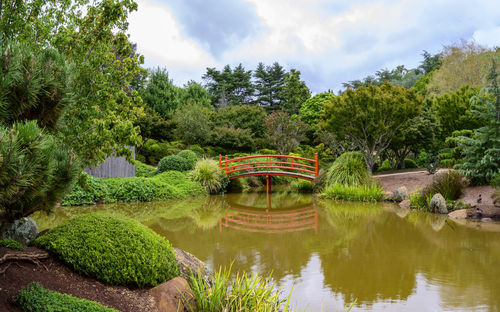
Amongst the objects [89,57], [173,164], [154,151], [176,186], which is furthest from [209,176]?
[89,57]

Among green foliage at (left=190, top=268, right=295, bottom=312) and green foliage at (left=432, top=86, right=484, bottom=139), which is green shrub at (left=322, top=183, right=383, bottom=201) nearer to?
green foliage at (left=432, top=86, right=484, bottom=139)

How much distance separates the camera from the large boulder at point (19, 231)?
329cm

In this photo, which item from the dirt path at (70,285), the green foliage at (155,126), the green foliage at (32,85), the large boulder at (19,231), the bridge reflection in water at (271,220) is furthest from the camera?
the green foliage at (155,126)

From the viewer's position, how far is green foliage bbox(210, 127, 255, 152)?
21.8m

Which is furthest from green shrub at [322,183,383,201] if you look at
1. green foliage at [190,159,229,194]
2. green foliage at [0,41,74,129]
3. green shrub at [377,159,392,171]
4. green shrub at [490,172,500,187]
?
green foliage at [0,41,74,129]

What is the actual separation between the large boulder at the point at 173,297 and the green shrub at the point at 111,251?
9cm

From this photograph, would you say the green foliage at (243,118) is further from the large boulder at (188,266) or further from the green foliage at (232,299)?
the green foliage at (232,299)

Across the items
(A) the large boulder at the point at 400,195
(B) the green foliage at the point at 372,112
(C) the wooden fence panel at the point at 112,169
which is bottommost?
(A) the large boulder at the point at 400,195

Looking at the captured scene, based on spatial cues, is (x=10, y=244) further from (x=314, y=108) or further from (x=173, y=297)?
(x=314, y=108)

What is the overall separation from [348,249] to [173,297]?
3.91 meters

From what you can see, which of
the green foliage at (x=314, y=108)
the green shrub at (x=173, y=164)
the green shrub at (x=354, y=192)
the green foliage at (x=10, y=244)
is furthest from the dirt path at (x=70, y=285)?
the green foliage at (x=314, y=108)

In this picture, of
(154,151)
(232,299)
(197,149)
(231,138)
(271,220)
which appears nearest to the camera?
(232,299)

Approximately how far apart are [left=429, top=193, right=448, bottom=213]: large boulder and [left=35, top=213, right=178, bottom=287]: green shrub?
8.32 meters

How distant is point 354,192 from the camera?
1195cm
